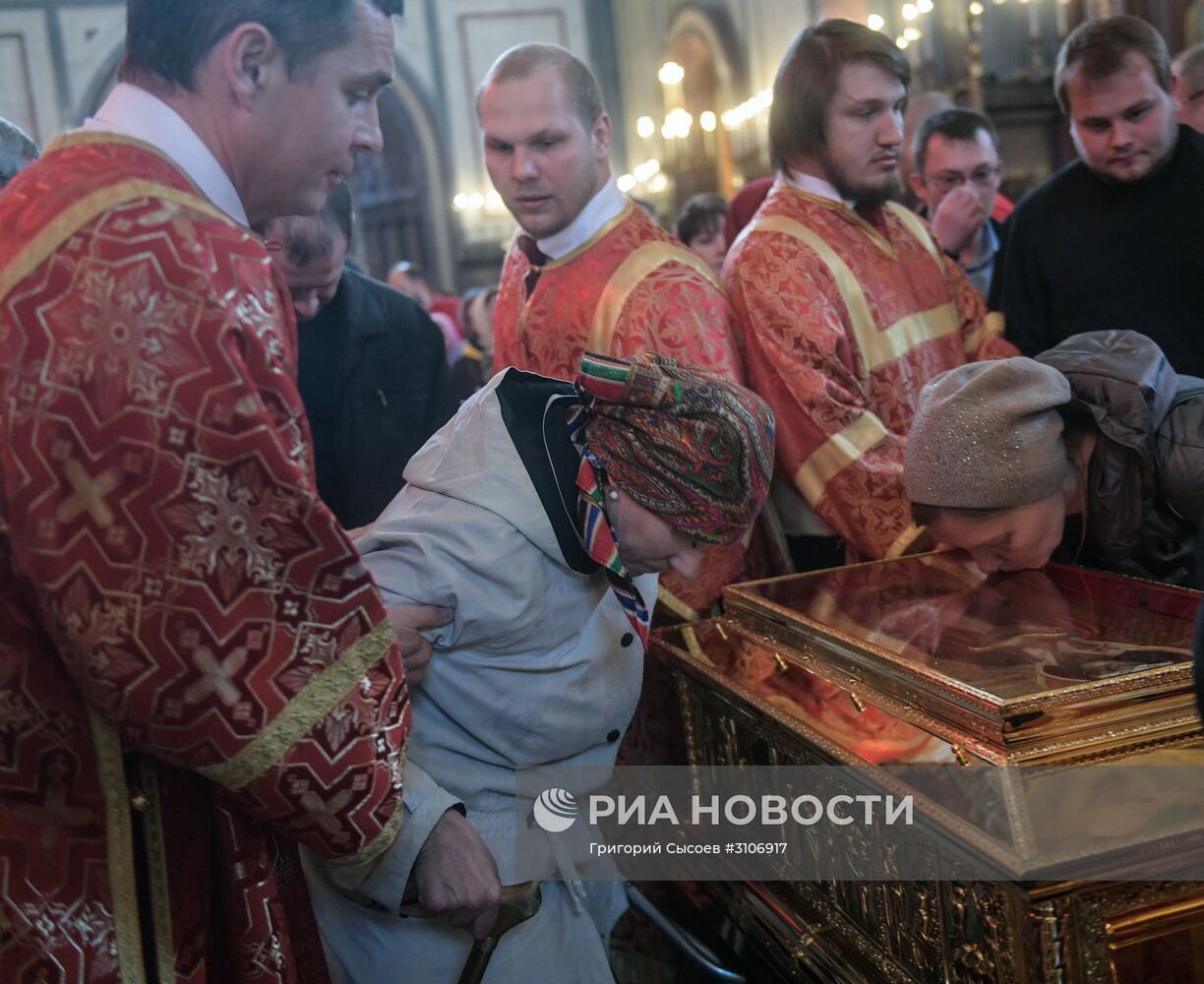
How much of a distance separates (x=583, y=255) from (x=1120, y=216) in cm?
120

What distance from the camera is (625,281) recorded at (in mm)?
2338

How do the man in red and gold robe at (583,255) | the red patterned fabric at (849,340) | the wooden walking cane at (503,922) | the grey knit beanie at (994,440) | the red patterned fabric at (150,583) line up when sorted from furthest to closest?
1. the man in red and gold robe at (583,255)
2. the red patterned fabric at (849,340)
3. the grey knit beanie at (994,440)
4. the wooden walking cane at (503,922)
5. the red patterned fabric at (150,583)

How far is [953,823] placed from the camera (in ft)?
4.11

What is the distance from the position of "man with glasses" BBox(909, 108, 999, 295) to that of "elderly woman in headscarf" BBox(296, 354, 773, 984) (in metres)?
2.28

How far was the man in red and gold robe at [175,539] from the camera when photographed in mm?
968

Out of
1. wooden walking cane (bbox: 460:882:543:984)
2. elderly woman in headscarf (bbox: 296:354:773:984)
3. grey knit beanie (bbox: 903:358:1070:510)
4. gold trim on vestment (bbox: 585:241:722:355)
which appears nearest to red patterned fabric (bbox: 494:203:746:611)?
gold trim on vestment (bbox: 585:241:722:355)

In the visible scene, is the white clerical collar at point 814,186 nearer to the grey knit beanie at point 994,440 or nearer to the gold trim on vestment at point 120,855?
the grey knit beanie at point 994,440

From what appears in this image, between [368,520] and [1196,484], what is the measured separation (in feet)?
5.04

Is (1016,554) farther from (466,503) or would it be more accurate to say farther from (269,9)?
(269,9)

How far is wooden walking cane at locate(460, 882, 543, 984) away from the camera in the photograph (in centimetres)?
139

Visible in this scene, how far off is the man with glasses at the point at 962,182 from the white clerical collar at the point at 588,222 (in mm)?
1376

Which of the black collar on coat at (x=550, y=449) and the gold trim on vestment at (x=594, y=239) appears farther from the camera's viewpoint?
the gold trim on vestment at (x=594, y=239)

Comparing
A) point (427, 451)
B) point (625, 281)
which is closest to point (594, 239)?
point (625, 281)

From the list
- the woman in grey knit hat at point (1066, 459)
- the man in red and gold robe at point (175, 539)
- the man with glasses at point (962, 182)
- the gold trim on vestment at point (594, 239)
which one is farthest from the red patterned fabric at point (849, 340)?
the man in red and gold robe at point (175, 539)
